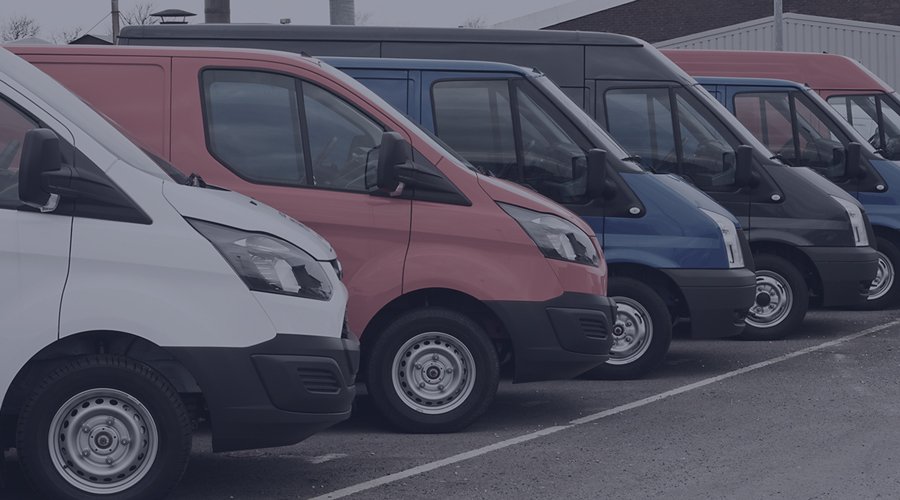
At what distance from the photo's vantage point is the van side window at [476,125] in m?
9.36

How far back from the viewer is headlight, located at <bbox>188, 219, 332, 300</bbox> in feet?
19.6

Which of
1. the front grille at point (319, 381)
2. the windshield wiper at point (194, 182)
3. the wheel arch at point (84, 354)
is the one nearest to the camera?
the wheel arch at point (84, 354)

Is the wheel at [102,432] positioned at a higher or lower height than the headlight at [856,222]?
lower

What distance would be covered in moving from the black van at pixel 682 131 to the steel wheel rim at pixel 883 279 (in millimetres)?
1989

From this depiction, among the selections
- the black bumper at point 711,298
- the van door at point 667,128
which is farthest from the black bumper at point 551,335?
the van door at point 667,128

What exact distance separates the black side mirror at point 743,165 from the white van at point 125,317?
5.87 metres

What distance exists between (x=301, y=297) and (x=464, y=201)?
196 cm

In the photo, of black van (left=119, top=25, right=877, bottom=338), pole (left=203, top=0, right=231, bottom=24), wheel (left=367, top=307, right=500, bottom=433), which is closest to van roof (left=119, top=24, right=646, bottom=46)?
black van (left=119, top=25, right=877, bottom=338)

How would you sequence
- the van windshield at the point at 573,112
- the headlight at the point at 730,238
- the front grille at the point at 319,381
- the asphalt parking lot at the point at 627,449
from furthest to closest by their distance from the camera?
the headlight at the point at 730,238
the van windshield at the point at 573,112
the asphalt parking lot at the point at 627,449
the front grille at the point at 319,381

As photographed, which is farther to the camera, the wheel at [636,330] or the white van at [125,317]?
the wheel at [636,330]

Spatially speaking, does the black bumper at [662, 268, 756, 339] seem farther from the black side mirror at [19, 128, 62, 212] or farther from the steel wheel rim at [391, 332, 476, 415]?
the black side mirror at [19, 128, 62, 212]

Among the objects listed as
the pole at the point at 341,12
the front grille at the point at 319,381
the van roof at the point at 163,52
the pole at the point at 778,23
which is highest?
the pole at the point at 778,23

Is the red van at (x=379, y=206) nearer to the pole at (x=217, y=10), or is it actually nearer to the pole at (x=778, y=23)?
the pole at (x=217, y=10)

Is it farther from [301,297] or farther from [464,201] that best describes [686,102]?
[301,297]
